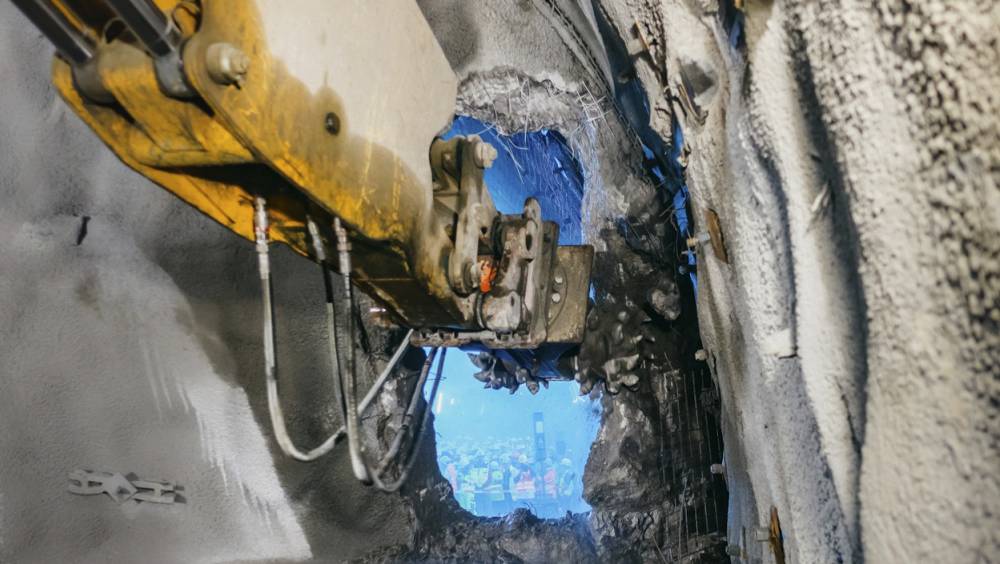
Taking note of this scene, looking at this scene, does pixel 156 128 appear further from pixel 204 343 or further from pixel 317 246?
pixel 204 343

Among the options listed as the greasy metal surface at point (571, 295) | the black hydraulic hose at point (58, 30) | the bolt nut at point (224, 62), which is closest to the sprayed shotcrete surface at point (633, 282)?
the greasy metal surface at point (571, 295)

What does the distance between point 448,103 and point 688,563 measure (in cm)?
231

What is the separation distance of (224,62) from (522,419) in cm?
1605

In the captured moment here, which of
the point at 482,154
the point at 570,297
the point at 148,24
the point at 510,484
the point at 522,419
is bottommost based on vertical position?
the point at 510,484

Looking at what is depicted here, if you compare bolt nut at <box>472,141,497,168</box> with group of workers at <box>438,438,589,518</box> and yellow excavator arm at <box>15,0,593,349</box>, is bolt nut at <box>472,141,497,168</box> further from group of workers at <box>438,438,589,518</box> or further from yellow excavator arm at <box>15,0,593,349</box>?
group of workers at <box>438,438,589,518</box>

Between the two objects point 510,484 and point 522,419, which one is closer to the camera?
point 510,484

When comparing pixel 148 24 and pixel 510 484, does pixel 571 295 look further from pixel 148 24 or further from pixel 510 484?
pixel 510 484

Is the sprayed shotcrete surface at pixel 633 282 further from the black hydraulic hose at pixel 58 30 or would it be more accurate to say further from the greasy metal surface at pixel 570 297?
the black hydraulic hose at pixel 58 30

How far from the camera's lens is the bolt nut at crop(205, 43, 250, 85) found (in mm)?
943

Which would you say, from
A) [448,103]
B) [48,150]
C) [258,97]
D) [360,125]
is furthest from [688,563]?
[48,150]

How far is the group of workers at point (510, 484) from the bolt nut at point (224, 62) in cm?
912

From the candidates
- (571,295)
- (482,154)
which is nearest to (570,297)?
(571,295)

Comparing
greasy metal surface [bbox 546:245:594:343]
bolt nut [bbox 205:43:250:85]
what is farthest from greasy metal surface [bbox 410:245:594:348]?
bolt nut [bbox 205:43:250:85]

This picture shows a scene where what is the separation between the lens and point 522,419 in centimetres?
1648
